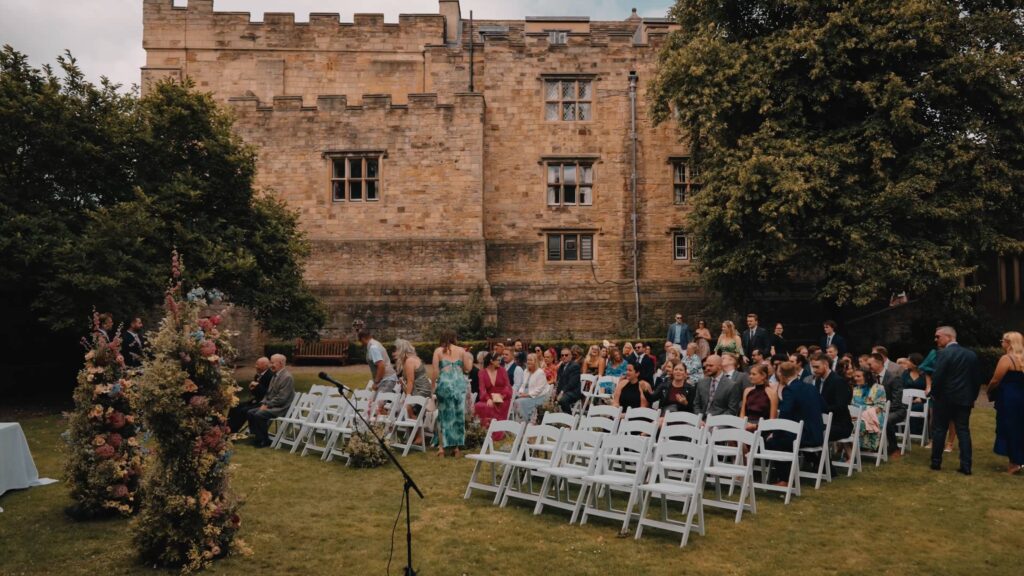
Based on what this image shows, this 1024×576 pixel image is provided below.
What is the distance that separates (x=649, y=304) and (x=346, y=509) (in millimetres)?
21488

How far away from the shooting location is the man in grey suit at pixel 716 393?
36.0 feet

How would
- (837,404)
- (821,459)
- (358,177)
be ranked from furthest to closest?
(358,177)
(837,404)
(821,459)

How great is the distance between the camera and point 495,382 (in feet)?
43.9

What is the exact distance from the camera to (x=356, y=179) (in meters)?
29.1

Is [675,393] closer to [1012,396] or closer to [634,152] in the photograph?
[1012,396]

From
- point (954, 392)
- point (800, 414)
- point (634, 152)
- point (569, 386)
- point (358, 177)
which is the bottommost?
point (569, 386)

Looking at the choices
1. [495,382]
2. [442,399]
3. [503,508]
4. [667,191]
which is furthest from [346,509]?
[667,191]

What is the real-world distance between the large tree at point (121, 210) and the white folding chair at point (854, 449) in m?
13.8

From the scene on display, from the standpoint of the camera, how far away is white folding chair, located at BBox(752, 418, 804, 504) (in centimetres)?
918

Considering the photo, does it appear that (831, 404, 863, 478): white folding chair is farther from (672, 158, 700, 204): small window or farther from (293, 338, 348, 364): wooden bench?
(672, 158, 700, 204): small window

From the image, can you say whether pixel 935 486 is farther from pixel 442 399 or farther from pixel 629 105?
pixel 629 105

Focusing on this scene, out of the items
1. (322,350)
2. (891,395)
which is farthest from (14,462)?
(322,350)

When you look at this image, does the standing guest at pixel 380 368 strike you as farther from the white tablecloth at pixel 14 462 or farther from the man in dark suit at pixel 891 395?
the man in dark suit at pixel 891 395

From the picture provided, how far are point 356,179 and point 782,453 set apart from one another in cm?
2274
